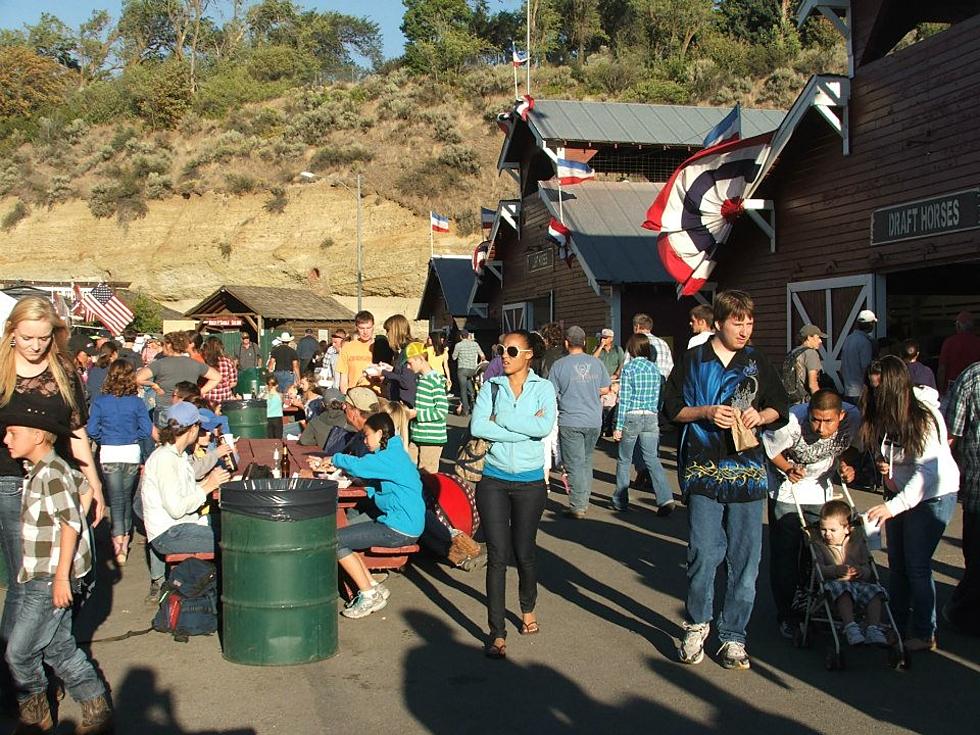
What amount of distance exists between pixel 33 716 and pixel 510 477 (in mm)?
2838

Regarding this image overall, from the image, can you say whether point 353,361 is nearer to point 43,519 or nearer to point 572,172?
point 43,519

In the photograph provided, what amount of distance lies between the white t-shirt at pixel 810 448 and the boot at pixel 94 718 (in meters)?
3.92

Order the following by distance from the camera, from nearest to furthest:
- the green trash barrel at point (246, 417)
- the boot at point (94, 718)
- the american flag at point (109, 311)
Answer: the boot at point (94, 718)
the green trash barrel at point (246, 417)
the american flag at point (109, 311)

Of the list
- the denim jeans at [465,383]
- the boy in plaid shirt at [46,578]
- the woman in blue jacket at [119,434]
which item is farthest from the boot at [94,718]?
the denim jeans at [465,383]

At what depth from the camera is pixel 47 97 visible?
75.3m

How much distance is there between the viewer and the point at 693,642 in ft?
19.3

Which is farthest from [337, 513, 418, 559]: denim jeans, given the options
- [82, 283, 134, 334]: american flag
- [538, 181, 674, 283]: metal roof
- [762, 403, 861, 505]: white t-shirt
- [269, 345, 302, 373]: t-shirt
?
[82, 283, 134, 334]: american flag

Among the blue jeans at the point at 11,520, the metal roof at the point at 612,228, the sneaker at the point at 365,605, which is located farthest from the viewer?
the metal roof at the point at 612,228

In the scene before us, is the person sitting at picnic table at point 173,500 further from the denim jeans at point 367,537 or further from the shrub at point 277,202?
the shrub at point 277,202

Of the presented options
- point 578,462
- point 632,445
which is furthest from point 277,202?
point 578,462

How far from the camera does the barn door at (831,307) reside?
14.9 m

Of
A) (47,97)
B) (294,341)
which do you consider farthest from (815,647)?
(47,97)

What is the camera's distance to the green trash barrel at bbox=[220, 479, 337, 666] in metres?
5.92

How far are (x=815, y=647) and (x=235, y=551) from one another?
11.5ft
